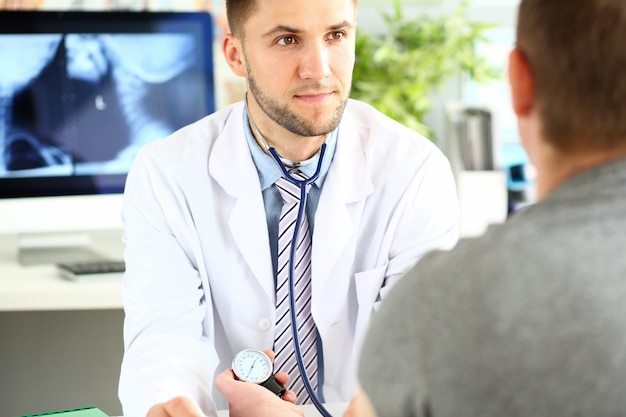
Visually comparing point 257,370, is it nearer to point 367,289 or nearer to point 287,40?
point 367,289

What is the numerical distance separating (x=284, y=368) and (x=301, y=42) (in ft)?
2.03

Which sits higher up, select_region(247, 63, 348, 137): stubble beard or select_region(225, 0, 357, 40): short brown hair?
select_region(225, 0, 357, 40): short brown hair

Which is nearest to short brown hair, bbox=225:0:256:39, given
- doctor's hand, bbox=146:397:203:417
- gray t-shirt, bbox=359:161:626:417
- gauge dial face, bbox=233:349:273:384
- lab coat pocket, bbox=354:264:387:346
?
lab coat pocket, bbox=354:264:387:346

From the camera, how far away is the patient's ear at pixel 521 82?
0.74 meters

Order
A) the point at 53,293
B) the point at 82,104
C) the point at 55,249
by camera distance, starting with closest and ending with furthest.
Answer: the point at 53,293
the point at 82,104
the point at 55,249

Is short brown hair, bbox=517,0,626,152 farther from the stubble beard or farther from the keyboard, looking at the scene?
the keyboard

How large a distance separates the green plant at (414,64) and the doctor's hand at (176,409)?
7.05ft

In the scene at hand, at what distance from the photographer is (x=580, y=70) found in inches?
27.4

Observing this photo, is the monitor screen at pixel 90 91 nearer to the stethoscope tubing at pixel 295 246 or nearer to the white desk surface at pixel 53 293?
the white desk surface at pixel 53 293

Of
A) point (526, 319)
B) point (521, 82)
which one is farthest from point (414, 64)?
point (526, 319)

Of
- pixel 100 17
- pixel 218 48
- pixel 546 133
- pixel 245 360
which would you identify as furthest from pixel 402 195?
pixel 218 48

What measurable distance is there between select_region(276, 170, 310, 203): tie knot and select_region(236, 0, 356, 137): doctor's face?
0.09 metres

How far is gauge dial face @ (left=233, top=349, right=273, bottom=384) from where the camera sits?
1290 mm

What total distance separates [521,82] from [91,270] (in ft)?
5.58
